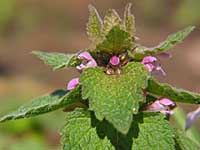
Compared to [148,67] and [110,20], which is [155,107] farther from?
[110,20]

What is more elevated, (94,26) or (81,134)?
(94,26)

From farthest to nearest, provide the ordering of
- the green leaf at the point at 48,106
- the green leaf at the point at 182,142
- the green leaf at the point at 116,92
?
the green leaf at the point at 182,142 < the green leaf at the point at 48,106 < the green leaf at the point at 116,92

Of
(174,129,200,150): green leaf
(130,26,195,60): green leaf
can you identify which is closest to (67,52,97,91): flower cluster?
(130,26,195,60): green leaf

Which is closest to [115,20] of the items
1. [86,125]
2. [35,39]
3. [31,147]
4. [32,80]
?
[86,125]

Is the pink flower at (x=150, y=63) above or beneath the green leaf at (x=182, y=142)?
above

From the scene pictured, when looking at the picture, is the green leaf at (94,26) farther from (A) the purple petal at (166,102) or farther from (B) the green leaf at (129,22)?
(A) the purple petal at (166,102)

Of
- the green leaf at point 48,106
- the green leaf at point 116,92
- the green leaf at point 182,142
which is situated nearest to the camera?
the green leaf at point 116,92

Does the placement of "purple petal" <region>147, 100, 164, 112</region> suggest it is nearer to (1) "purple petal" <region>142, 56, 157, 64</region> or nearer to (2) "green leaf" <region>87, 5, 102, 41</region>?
(1) "purple petal" <region>142, 56, 157, 64</region>

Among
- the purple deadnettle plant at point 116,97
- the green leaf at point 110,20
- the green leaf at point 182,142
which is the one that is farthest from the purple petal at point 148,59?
the green leaf at point 182,142

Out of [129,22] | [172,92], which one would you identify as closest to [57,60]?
[129,22]
